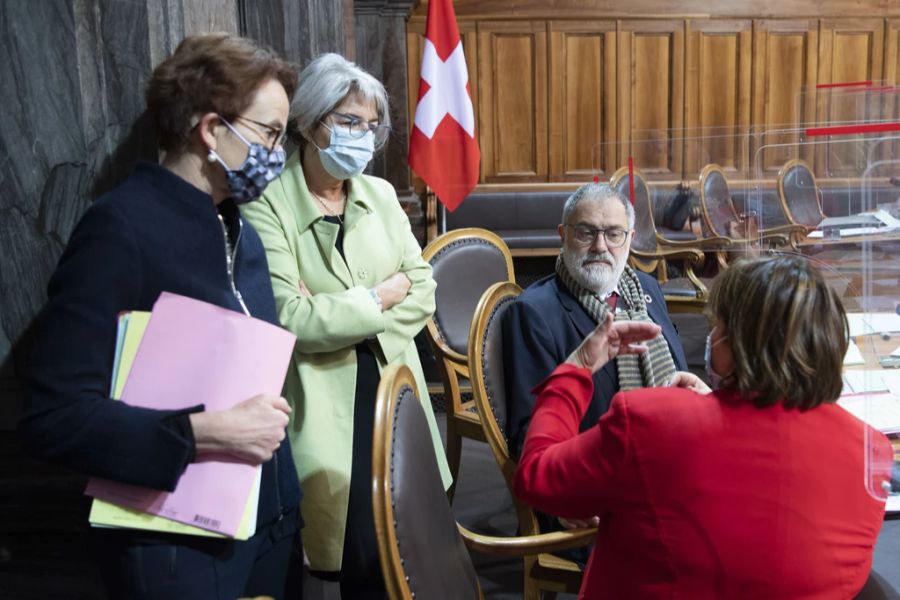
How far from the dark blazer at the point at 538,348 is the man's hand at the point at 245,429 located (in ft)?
3.06

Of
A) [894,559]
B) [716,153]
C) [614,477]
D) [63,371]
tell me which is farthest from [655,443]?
[716,153]

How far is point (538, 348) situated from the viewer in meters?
2.17

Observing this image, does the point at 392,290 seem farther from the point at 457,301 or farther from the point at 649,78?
the point at 649,78

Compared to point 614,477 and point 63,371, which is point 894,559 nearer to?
point 614,477

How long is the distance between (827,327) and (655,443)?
294 mm

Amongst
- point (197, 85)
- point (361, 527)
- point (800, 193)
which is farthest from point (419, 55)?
point (197, 85)

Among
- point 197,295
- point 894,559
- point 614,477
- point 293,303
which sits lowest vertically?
point 894,559

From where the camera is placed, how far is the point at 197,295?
129 cm

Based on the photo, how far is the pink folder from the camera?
3.98 ft

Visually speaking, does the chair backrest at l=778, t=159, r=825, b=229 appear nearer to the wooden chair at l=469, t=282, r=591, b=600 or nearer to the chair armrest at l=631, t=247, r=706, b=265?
the chair armrest at l=631, t=247, r=706, b=265

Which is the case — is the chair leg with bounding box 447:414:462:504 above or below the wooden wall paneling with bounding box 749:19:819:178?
below

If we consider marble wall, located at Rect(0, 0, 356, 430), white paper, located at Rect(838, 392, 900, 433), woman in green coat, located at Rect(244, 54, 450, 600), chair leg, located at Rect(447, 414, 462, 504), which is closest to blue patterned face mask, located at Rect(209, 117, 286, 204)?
marble wall, located at Rect(0, 0, 356, 430)

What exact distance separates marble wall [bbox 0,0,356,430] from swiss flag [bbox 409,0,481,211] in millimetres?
2852

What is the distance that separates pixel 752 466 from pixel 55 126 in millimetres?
1243
